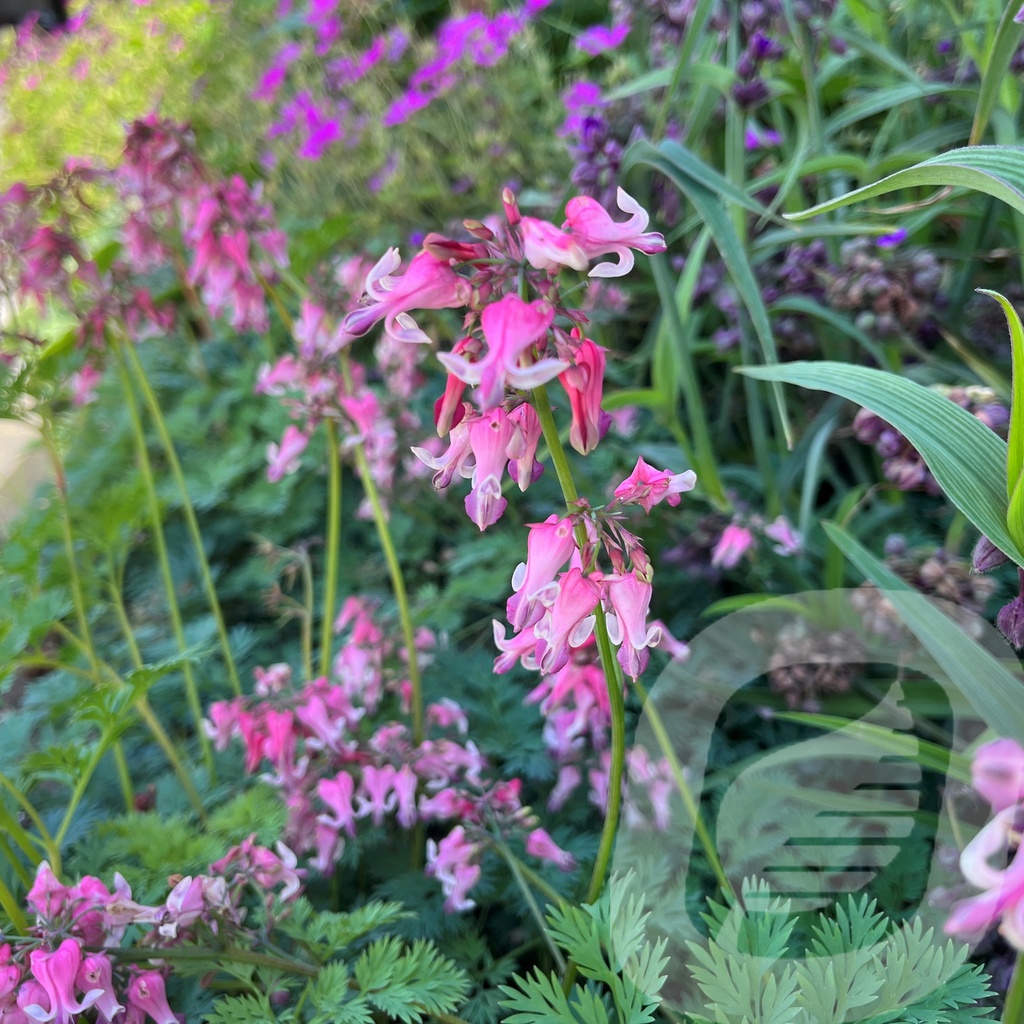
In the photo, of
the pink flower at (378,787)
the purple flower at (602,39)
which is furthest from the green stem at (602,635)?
the purple flower at (602,39)

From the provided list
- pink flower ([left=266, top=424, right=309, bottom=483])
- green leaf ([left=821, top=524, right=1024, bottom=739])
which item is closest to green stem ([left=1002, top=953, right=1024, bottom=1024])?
green leaf ([left=821, top=524, right=1024, bottom=739])

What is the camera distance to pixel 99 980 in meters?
0.71

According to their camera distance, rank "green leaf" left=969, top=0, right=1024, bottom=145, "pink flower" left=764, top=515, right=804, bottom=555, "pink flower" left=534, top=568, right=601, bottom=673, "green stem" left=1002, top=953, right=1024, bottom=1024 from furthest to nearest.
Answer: "pink flower" left=764, top=515, right=804, bottom=555
"green leaf" left=969, top=0, right=1024, bottom=145
"pink flower" left=534, top=568, right=601, bottom=673
"green stem" left=1002, top=953, right=1024, bottom=1024

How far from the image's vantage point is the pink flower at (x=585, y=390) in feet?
1.99

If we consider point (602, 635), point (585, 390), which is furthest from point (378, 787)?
point (585, 390)

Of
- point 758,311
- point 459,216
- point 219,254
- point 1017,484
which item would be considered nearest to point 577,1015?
point 1017,484

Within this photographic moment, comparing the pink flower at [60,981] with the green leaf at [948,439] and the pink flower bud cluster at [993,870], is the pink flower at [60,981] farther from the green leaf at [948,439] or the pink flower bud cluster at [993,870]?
the green leaf at [948,439]

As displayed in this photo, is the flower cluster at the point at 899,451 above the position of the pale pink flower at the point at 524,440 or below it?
below

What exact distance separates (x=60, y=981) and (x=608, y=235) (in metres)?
0.74

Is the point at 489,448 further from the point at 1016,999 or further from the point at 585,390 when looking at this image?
the point at 1016,999

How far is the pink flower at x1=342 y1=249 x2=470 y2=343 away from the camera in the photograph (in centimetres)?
58

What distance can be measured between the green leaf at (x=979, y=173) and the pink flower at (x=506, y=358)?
1.10 ft

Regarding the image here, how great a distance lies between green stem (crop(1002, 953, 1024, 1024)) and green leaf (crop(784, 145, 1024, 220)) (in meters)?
0.50

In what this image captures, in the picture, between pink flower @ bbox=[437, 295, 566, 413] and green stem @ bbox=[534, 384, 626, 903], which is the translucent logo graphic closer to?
green stem @ bbox=[534, 384, 626, 903]
